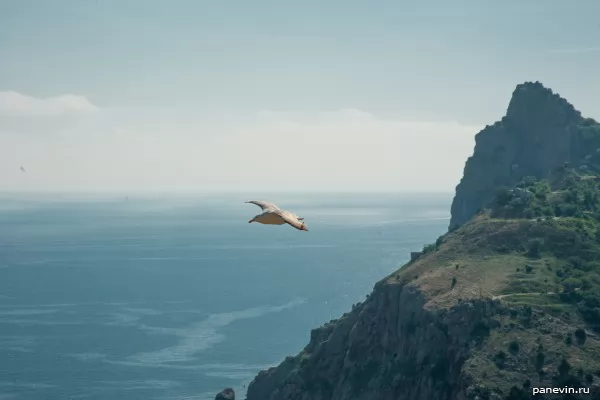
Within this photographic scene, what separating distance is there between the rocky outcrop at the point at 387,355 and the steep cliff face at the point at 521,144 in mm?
88082

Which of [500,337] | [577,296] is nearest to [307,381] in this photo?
[500,337]

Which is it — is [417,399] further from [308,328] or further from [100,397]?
[308,328]

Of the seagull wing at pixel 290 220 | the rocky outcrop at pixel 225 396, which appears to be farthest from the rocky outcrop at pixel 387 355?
the seagull wing at pixel 290 220

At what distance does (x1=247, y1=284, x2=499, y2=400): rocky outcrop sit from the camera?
8356cm

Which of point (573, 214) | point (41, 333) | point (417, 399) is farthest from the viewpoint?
point (41, 333)

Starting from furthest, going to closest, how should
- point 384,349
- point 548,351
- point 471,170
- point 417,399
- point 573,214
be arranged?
point 471,170
point 573,214
point 384,349
point 417,399
point 548,351

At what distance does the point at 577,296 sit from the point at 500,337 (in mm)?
15195

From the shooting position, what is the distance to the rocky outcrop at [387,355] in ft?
274

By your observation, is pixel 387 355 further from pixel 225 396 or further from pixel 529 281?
pixel 225 396

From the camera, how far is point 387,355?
95.6 m

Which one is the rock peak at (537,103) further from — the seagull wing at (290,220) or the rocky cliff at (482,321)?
the seagull wing at (290,220)

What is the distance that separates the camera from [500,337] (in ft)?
266

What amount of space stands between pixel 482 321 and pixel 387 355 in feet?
53.9

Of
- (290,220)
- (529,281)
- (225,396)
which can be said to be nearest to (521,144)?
(529,281)
